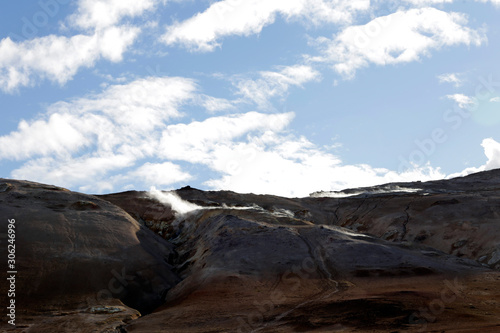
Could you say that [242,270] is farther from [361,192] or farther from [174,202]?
[361,192]

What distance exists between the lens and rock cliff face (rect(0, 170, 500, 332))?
14469 millimetres

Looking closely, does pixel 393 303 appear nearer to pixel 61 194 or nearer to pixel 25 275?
pixel 25 275

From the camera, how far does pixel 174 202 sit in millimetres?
34562

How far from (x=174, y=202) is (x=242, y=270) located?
1555 centimetres

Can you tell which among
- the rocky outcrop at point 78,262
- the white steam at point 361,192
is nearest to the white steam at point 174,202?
the rocky outcrop at point 78,262

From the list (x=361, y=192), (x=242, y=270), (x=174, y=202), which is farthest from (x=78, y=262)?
(x=361, y=192)

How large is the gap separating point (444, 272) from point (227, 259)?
858 cm

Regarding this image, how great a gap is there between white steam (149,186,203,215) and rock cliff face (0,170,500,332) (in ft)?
3.34

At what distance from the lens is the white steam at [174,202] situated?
3289 cm

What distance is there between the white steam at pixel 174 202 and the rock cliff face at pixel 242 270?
1.02 m

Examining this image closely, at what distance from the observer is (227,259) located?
69.0ft

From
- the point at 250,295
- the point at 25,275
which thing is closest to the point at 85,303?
the point at 25,275

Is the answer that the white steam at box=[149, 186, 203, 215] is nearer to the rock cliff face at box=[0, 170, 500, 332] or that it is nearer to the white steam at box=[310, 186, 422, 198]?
the rock cliff face at box=[0, 170, 500, 332]

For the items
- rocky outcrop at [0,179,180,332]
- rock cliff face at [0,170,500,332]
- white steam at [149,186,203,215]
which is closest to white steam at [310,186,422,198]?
rock cliff face at [0,170,500,332]
